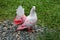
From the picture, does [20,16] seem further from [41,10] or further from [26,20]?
[41,10]

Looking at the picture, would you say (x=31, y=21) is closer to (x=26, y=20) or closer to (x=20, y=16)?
(x=26, y=20)

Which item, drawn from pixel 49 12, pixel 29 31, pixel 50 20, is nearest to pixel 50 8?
pixel 49 12

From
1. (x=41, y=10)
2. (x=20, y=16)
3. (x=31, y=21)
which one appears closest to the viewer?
(x=31, y=21)

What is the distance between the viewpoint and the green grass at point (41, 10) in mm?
5914

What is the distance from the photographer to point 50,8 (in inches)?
255

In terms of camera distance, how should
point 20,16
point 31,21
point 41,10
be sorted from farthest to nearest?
point 41,10 → point 20,16 → point 31,21

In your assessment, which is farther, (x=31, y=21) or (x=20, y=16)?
(x=20, y=16)

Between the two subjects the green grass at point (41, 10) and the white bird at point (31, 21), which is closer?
the white bird at point (31, 21)

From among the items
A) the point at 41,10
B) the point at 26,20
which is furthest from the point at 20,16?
the point at 41,10

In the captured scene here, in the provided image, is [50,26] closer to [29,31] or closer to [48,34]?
[29,31]

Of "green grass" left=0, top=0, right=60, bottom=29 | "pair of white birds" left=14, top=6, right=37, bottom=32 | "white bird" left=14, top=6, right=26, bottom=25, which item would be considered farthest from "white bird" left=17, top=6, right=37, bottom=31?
"green grass" left=0, top=0, right=60, bottom=29

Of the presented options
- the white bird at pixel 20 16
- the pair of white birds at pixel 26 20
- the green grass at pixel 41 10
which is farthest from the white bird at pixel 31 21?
the green grass at pixel 41 10

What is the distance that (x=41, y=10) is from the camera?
250 inches

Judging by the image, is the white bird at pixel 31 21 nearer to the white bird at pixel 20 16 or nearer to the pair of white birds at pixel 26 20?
the pair of white birds at pixel 26 20
